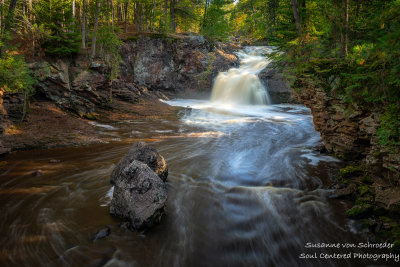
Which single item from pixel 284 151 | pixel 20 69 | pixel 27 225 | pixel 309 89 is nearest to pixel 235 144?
pixel 284 151

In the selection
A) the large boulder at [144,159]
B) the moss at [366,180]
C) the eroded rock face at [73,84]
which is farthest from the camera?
the eroded rock face at [73,84]

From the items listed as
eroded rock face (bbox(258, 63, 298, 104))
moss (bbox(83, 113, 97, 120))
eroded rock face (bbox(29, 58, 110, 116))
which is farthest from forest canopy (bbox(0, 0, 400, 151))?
eroded rock face (bbox(258, 63, 298, 104))

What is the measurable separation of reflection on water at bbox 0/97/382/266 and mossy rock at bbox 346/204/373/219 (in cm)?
24

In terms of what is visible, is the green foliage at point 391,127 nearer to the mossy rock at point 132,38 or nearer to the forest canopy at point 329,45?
the forest canopy at point 329,45

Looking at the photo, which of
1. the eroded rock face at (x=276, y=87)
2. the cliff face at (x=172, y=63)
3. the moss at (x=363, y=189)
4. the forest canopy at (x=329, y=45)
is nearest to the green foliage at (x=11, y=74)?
the forest canopy at (x=329, y=45)

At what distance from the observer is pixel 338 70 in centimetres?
628

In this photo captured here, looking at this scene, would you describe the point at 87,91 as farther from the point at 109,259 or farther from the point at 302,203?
the point at 302,203

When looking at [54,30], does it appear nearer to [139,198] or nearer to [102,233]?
[139,198]

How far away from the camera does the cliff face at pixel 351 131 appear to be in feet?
14.8

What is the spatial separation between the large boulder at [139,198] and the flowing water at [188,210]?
225 mm

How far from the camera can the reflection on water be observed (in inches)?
142

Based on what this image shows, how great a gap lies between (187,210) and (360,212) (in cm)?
367

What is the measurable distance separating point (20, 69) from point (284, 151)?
36.7 ft

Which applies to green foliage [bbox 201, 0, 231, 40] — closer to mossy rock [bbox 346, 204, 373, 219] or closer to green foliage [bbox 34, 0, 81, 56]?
green foliage [bbox 34, 0, 81, 56]
